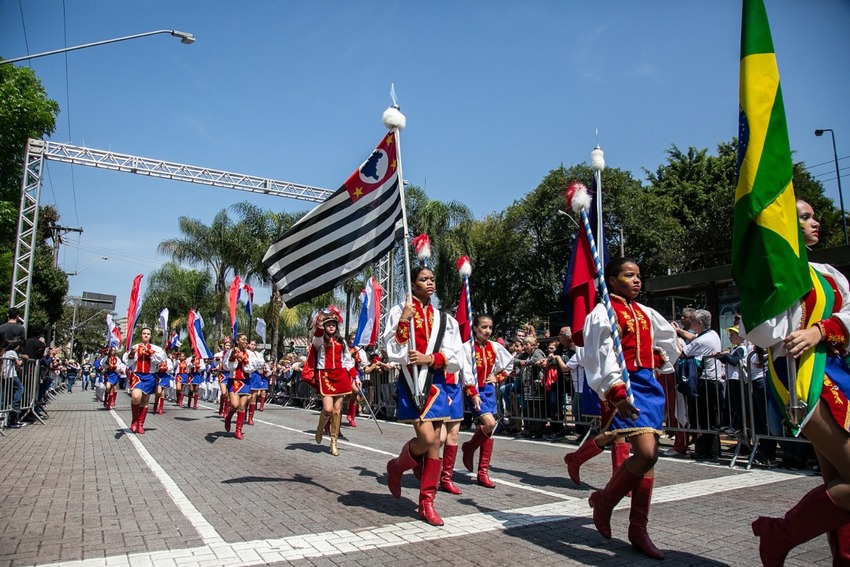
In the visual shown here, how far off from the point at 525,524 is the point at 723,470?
154 inches

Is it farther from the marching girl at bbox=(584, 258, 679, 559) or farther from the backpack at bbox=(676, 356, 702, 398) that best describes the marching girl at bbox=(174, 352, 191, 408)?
the marching girl at bbox=(584, 258, 679, 559)

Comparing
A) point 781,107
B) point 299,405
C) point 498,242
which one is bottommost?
point 299,405

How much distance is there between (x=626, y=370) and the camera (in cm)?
427

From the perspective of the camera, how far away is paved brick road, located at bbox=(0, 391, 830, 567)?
4242 mm

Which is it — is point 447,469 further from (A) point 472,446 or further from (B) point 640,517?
(B) point 640,517

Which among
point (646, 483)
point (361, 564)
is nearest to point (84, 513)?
point (361, 564)

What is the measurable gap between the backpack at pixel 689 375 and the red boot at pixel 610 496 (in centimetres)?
516

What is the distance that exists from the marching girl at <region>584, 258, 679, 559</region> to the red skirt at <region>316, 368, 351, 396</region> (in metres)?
6.11

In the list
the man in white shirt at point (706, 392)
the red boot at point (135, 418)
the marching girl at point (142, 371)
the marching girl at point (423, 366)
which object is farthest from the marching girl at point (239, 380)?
the man in white shirt at point (706, 392)

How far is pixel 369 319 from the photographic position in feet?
63.5

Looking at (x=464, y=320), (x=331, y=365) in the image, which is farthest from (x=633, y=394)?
(x=331, y=365)

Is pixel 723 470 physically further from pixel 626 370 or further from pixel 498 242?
pixel 498 242

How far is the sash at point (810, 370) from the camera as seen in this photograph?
10.3ft

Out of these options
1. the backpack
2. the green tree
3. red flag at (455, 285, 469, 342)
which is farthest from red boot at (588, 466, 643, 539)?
the green tree
